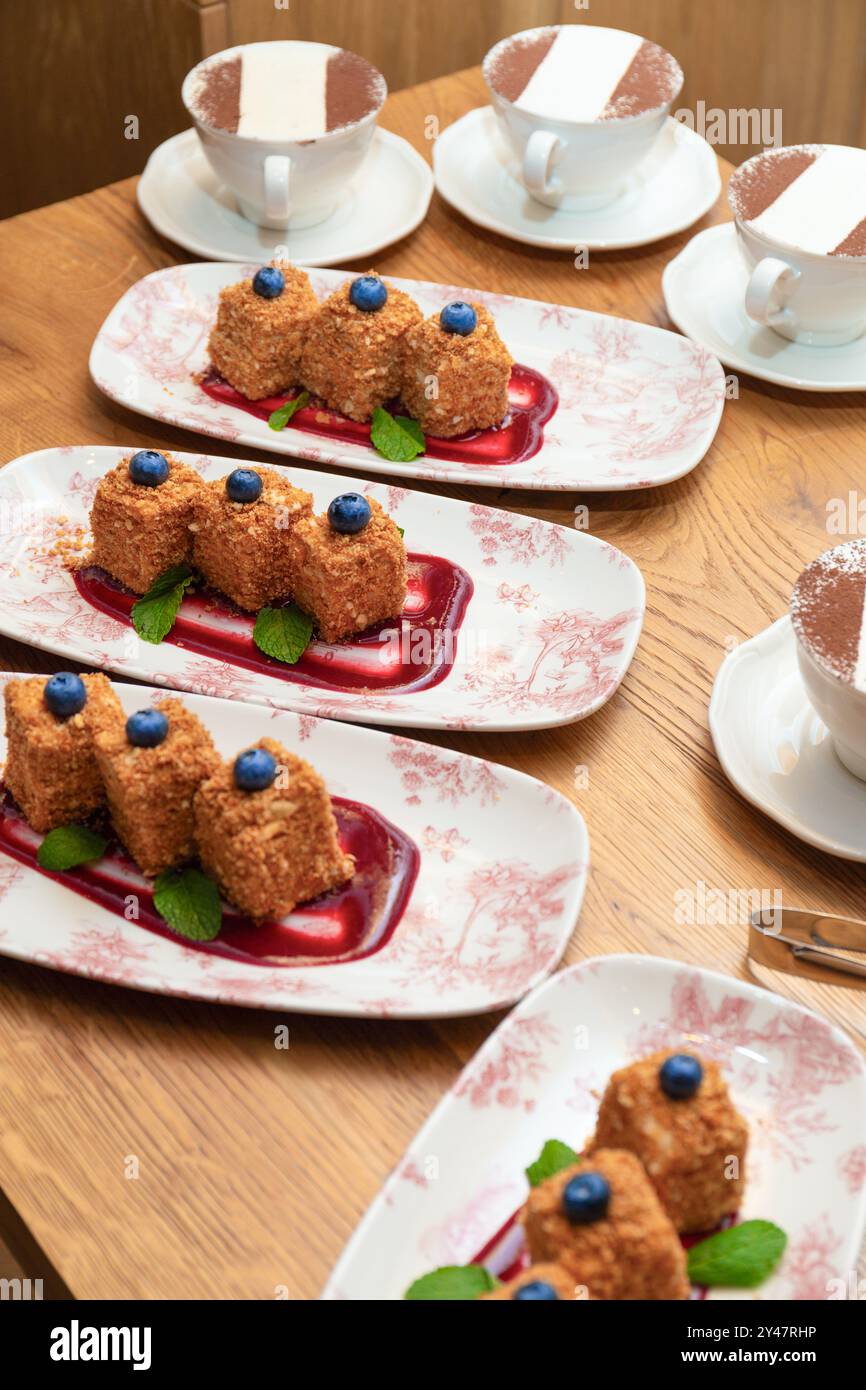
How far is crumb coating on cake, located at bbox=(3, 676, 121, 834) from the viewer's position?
1.54 meters

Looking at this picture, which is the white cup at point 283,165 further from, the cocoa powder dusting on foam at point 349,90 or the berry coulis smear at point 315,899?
the berry coulis smear at point 315,899

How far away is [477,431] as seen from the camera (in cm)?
210

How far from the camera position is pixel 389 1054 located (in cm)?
141

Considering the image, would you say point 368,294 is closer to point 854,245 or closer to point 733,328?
point 733,328

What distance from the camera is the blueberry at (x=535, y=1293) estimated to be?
1.09 m

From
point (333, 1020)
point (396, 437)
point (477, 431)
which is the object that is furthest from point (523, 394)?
point (333, 1020)

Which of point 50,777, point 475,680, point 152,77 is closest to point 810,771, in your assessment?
point 475,680

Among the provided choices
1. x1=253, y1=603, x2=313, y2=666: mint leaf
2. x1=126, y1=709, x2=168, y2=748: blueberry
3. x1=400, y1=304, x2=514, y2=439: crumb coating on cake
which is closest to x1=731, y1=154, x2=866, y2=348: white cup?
x1=400, y1=304, x2=514, y2=439: crumb coating on cake

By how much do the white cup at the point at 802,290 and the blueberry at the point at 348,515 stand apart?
2.39 feet

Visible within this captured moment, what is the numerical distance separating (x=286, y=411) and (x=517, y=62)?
82 cm

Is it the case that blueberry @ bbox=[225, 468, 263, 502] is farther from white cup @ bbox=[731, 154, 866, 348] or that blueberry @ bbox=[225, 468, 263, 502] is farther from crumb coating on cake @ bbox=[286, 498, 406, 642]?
white cup @ bbox=[731, 154, 866, 348]

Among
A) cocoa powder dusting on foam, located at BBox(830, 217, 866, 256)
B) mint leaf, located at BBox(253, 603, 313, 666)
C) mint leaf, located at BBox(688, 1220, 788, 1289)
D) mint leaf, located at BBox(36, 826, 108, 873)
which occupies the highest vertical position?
cocoa powder dusting on foam, located at BBox(830, 217, 866, 256)

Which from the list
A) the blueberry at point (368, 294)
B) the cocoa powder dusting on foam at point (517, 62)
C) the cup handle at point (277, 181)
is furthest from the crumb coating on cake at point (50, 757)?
the cocoa powder dusting on foam at point (517, 62)

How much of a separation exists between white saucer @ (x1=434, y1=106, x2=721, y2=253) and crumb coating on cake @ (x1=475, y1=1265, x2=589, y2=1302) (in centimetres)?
175
